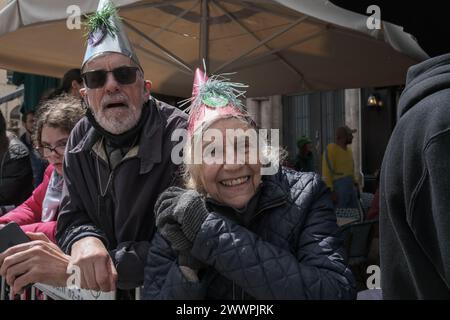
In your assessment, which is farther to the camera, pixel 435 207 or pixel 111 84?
pixel 111 84

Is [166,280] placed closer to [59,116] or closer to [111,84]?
[111,84]

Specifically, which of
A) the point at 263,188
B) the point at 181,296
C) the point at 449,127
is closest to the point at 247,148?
the point at 263,188

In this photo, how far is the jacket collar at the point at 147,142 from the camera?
2152 millimetres

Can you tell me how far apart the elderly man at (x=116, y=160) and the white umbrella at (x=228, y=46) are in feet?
6.83

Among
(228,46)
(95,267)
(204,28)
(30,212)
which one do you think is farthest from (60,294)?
(228,46)

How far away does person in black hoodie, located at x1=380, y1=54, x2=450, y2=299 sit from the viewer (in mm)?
867

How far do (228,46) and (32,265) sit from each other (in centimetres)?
404

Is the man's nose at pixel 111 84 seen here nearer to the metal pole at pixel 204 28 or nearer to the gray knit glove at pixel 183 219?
the gray knit glove at pixel 183 219

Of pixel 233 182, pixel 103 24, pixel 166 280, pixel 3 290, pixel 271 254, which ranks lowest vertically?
pixel 3 290

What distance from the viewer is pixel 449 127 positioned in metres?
0.86

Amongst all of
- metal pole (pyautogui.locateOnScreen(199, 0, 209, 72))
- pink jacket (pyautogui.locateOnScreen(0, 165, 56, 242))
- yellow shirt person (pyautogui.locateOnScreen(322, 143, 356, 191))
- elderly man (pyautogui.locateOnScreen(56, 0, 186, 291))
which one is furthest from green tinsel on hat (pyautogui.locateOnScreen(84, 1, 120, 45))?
yellow shirt person (pyautogui.locateOnScreen(322, 143, 356, 191))

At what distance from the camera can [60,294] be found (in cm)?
277

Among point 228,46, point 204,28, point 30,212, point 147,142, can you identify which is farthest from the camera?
point 228,46

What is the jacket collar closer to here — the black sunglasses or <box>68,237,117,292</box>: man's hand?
the black sunglasses
